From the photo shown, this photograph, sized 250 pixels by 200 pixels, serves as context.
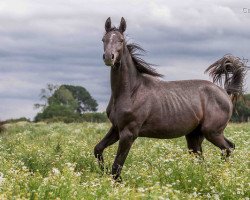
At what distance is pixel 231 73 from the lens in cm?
1513

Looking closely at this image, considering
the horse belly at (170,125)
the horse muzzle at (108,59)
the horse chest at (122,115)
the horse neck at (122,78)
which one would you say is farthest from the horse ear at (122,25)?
the horse belly at (170,125)

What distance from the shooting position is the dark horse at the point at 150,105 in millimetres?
11516

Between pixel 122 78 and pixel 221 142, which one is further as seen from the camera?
pixel 221 142

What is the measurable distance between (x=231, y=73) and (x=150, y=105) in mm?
3864

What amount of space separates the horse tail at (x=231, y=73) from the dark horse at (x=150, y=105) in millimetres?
1466

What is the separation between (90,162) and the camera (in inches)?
534

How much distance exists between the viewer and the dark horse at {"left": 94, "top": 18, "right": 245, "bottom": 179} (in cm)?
1152

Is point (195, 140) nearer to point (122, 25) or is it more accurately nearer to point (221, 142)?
point (221, 142)

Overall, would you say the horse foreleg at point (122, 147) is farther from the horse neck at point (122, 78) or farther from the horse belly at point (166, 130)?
the horse neck at point (122, 78)

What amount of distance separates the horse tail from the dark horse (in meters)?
1.47

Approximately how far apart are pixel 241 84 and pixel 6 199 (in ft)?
30.3

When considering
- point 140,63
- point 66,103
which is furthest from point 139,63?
point 66,103

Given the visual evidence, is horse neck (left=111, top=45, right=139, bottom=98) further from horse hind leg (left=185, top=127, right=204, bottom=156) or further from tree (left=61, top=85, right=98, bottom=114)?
tree (left=61, top=85, right=98, bottom=114)

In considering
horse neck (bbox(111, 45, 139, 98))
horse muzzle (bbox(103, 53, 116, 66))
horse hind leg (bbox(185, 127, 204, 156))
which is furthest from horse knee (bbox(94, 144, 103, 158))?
horse hind leg (bbox(185, 127, 204, 156))
